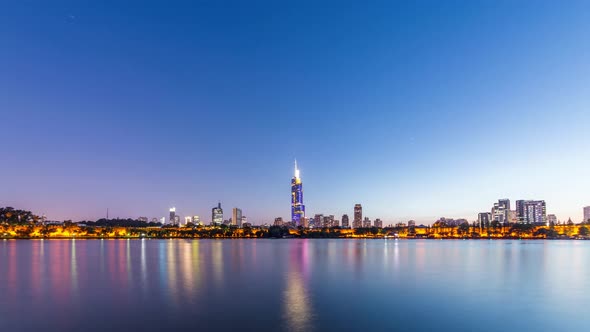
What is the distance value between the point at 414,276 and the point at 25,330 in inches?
1415

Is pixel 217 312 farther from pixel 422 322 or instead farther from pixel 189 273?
pixel 189 273

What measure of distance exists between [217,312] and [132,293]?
35.7 ft

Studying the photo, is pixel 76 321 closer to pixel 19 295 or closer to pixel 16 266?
pixel 19 295

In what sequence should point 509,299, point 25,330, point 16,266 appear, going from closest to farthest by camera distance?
point 25,330 < point 509,299 < point 16,266

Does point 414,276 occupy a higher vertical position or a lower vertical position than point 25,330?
lower

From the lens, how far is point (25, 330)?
20.8m

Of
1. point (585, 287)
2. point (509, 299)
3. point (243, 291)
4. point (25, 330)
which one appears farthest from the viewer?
point (585, 287)

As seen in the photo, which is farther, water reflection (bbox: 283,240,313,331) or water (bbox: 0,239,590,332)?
water (bbox: 0,239,590,332)

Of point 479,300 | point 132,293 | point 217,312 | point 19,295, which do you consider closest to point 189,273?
point 132,293

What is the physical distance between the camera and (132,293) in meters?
32.4

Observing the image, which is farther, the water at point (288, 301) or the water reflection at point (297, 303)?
the water at point (288, 301)

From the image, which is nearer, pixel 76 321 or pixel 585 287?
pixel 76 321

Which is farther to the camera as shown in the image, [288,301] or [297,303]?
[288,301]

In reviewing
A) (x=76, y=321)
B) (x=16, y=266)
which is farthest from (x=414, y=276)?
(x=16, y=266)
